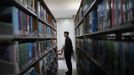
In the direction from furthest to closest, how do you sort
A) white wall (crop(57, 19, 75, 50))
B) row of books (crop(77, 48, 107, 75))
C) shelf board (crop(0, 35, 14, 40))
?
white wall (crop(57, 19, 75, 50)) → row of books (crop(77, 48, 107, 75)) → shelf board (crop(0, 35, 14, 40))

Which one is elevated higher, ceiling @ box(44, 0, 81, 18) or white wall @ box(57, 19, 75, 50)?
ceiling @ box(44, 0, 81, 18)

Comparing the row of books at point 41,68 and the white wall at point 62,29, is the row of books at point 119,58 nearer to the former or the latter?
the row of books at point 41,68

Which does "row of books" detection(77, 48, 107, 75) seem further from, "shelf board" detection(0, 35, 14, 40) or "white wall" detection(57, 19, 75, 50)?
"white wall" detection(57, 19, 75, 50)

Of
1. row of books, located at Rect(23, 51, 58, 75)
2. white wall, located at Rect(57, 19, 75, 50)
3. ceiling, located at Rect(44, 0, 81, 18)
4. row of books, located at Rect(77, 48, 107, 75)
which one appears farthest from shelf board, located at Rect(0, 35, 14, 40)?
white wall, located at Rect(57, 19, 75, 50)

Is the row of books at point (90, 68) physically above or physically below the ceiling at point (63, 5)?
below

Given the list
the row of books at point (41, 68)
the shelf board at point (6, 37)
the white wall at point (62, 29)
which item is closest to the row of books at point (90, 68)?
the row of books at point (41, 68)

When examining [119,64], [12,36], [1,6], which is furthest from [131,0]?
[1,6]

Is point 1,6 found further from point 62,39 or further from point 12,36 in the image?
point 62,39

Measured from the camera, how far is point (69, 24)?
11.1 metres

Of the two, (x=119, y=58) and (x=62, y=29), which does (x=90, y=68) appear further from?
(x=62, y=29)

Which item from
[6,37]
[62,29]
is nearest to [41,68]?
[6,37]

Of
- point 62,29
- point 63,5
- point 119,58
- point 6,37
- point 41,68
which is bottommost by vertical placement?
point 41,68

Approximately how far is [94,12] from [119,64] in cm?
111

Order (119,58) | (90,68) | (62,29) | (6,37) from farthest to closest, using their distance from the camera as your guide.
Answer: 1. (62,29)
2. (90,68)
3. (6,37)
4. (119,58)
